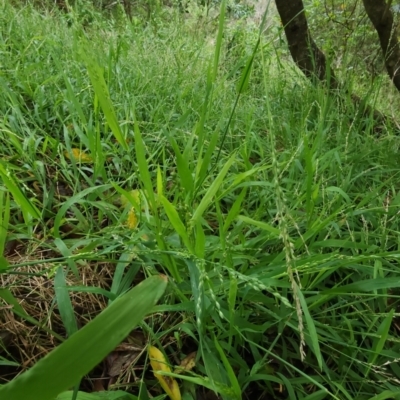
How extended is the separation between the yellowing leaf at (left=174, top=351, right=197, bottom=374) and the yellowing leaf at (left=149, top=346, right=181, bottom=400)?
0.02 m

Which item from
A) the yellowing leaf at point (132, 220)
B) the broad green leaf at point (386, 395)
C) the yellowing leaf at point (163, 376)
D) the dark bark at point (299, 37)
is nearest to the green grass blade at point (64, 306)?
the yellowing leaf at point (163, 376)

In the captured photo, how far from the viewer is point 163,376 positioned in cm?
67

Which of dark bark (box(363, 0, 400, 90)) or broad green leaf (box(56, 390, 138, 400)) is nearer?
broad green leaf (box(56, 390, 138, 400))

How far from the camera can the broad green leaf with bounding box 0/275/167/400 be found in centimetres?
27

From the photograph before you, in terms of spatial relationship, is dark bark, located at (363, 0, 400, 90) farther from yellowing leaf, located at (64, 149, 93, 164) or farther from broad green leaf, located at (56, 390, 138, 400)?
broad green leaf, located at (56, 390, 138, 400)

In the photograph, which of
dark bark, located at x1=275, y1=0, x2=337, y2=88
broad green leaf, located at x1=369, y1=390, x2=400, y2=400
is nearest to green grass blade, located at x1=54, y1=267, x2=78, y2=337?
broad green leaf, located at x1=369, y1=390, x2=400, y2=400

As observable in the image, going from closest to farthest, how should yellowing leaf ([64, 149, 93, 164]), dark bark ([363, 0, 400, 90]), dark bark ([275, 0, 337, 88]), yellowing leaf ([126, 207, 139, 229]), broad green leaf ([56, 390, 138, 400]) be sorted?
1. broad green leaf ([56, 390, 138, 400])
2. yellowing leaf ([126, 207, 139, 229])
3. yellowing leaf ([64, 149, 93, 164])
4. dark bark ([363, 0, 400, 90])
5. dark bark ([275, 0, 337, 88])

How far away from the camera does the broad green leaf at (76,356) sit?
0.27 meters

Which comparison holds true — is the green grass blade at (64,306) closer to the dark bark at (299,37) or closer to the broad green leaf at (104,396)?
the broad green leaf at (104,396)

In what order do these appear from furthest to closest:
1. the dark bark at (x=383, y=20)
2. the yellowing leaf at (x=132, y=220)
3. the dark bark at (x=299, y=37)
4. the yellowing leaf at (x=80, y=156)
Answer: the dark bark at (x=299, y=37) → the dark bark at (x=383, y=20) → the yellowing leaf at (x=80, y=156) → the yellowing leaf at (x=132, y=220)

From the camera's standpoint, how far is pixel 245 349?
766 millimetres

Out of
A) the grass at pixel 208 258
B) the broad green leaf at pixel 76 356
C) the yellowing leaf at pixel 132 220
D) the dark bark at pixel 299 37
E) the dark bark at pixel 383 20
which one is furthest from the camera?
the dark bark at pixel 299 37

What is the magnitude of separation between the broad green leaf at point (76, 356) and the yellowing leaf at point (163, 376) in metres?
0.38

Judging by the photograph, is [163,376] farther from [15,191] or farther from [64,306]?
[15,191]
